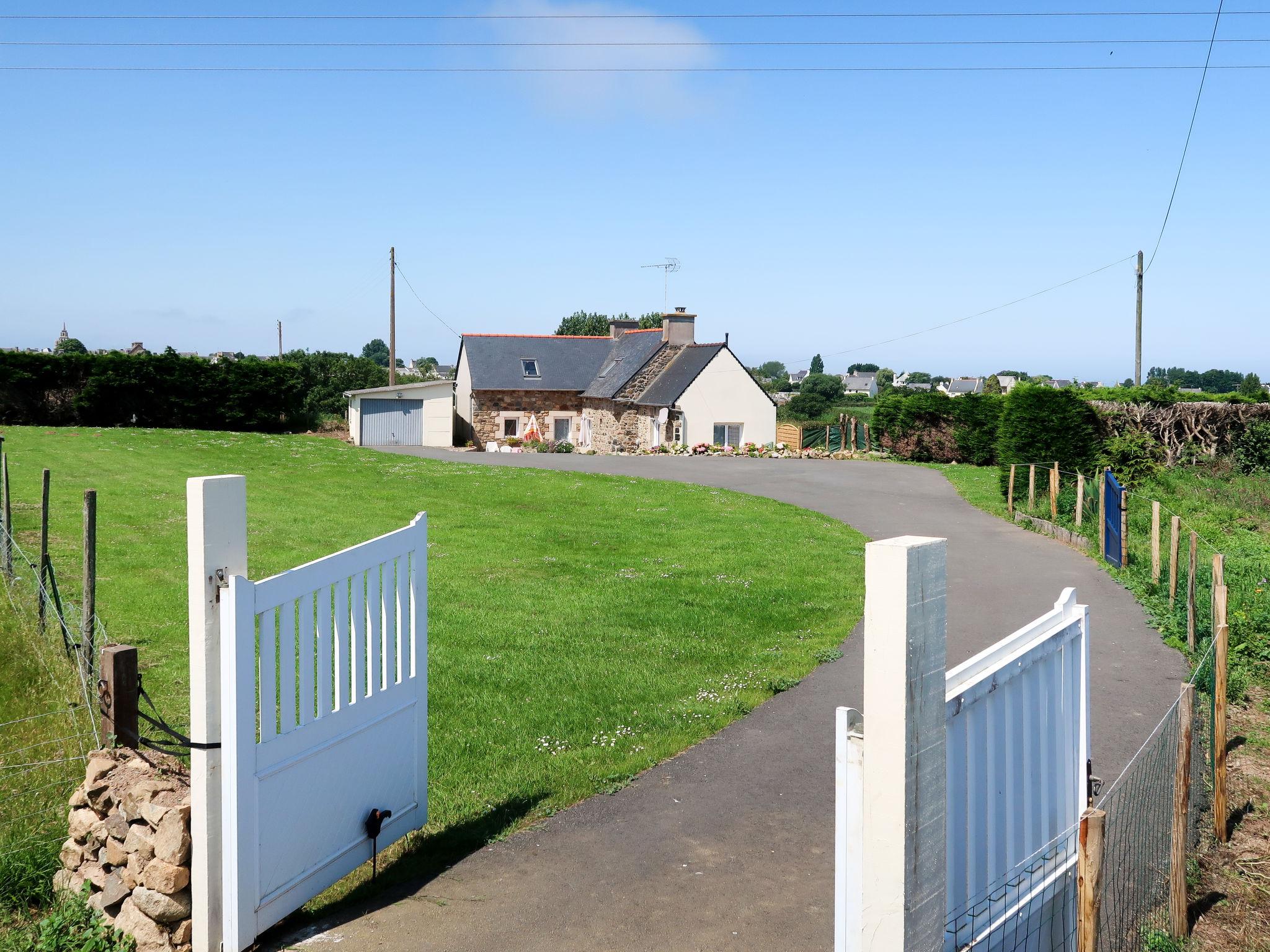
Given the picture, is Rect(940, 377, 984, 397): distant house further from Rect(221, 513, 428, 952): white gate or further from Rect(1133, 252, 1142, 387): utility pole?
Rect(221, 513, 428, 952): white gate

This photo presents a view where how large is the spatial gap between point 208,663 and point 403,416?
41.8 m

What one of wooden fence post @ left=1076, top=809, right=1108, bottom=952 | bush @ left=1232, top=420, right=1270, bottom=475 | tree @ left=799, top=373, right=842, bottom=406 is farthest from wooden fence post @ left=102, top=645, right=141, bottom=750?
tree @ left=799, top=373, right=842, bottom=406

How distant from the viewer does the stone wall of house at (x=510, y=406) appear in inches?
1912

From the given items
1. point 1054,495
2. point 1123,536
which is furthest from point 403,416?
point 1123,536

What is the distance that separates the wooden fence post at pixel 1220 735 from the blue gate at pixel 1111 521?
9330mm

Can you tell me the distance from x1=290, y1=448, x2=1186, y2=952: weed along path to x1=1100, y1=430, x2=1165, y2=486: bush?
10910 mm

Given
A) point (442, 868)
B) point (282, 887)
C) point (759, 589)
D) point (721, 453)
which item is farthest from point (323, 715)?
point (721, 453)

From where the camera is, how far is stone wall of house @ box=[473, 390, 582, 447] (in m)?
48.6

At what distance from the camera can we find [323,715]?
5.41 m

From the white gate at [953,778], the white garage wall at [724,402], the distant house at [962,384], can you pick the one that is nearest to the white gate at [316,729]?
the white gate at [953,778]

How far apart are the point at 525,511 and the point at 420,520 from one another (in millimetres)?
16913

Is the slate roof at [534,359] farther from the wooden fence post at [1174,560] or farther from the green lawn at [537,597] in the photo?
the wooden fence post at [1174,560]

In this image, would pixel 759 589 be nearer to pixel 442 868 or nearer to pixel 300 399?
pixel 442 868

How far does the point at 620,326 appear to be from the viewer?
181ft
